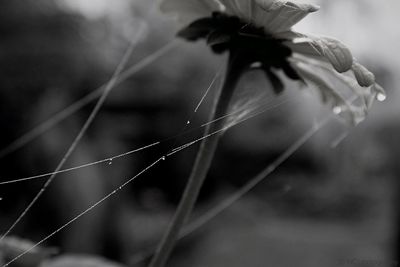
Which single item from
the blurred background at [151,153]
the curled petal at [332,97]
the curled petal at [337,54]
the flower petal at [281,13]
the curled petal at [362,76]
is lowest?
the blurred background at [151,153]

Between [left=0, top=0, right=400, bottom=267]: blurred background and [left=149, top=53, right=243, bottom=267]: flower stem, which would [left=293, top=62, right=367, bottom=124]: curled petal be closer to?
[left=149, top=53, right=243, bottom=267]: flower stem

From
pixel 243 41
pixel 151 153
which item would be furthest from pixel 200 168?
pixel 151 153

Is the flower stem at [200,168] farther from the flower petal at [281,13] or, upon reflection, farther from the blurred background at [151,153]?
the blurred background at [151,153]

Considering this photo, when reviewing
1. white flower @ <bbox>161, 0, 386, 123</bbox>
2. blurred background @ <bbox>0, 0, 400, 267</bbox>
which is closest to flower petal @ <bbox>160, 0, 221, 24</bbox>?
white flower @ <bbox>161, 0, 386, 123</bbox>

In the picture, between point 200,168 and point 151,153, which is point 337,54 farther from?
point 151,153

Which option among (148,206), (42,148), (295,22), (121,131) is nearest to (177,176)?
(148,206)

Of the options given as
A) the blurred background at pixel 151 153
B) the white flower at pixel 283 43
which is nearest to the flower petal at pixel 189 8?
the white flower at pixel 283 43

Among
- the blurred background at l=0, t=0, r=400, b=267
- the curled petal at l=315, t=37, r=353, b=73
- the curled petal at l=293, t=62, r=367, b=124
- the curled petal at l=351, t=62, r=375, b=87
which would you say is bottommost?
the blurred background at l=0, t=0, r=400, b=267
